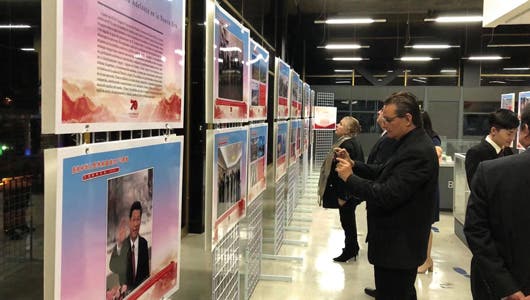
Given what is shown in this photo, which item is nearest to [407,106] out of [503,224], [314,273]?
[503,224]

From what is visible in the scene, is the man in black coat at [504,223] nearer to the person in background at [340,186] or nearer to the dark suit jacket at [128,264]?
the dark suit jacket at [128,264]

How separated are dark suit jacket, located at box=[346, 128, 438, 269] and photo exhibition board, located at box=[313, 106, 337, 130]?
273 inches

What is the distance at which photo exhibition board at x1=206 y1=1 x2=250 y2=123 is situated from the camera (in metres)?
2.09

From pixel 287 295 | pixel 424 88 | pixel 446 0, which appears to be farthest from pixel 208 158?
pixel 424 88

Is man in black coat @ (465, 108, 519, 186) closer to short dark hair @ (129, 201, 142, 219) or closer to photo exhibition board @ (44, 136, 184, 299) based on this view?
photo exhibition board @ (44, 136, 184, 299)

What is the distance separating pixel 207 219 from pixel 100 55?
1181 millimetres

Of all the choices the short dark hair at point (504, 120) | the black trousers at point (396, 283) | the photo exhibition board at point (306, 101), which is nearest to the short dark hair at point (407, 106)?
the black trousers at point (396, 283)

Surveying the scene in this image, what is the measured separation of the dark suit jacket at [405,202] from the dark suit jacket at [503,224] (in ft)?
1.75

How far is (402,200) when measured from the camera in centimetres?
236

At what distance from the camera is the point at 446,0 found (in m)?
11.7

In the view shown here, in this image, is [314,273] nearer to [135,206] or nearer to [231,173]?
[231,173]

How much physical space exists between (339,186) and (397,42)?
11682 mm

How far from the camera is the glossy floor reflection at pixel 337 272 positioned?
3978 mm

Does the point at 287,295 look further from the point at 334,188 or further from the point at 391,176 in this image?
the point at 391,176
